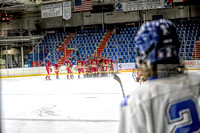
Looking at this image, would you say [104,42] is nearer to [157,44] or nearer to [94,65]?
[94,65]

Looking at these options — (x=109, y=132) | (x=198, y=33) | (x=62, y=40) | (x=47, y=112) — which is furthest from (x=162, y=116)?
(x=62, y=40)

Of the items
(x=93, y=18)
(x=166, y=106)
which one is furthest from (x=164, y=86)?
(x=93, y=18)

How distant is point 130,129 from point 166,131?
15 cm

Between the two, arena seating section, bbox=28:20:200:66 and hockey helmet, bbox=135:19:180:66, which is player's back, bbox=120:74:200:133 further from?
arena seating section, bbox=28:20:200:66

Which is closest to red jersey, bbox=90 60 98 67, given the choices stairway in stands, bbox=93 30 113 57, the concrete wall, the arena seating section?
the arena seating section

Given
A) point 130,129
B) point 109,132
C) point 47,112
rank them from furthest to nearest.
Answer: point 47,112, point 109,132, point 130,129

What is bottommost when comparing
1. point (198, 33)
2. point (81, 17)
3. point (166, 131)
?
point (166, 131)

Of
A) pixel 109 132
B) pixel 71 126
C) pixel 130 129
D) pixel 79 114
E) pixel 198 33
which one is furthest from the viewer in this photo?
pixel 198 33

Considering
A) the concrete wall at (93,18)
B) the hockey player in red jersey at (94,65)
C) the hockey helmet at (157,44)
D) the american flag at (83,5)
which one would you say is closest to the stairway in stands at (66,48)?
the concrete wall at (93,18)

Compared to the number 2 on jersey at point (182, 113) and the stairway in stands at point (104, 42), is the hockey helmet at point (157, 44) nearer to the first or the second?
the number 2 on jersey at point (182, 113)

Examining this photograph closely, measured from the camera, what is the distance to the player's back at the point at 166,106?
754 mm

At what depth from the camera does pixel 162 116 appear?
795 mm

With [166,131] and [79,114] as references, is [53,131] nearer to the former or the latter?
[79,114]

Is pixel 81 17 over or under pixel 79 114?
over
